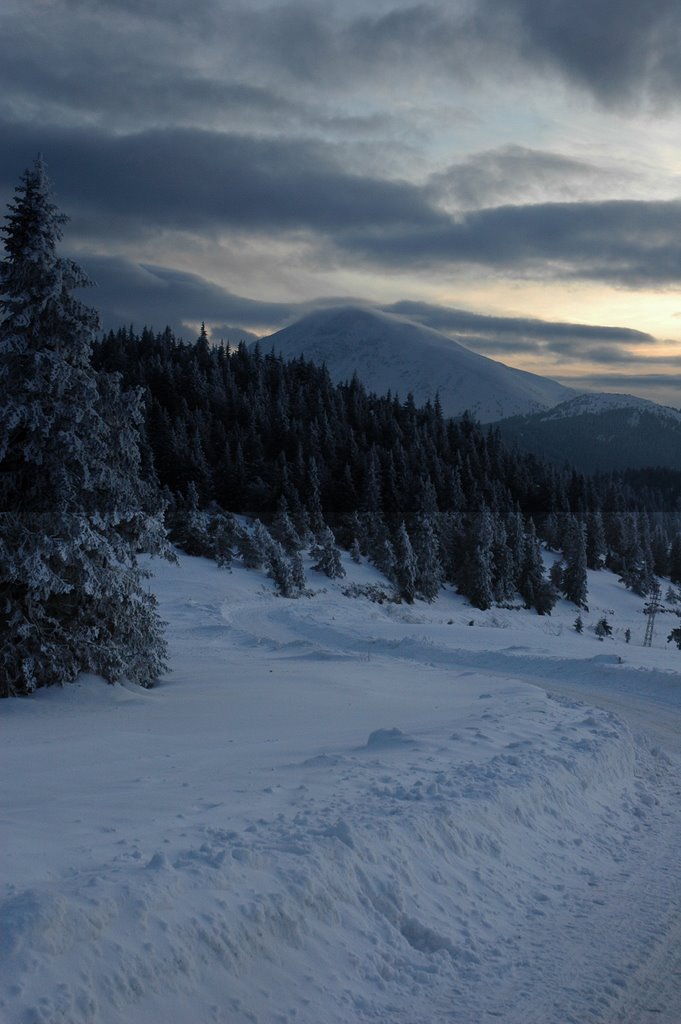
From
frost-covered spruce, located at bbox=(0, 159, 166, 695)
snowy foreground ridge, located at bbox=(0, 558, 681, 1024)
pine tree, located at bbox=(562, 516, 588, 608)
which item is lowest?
pine tree, located at bbox=(562, 516, 588, 608)

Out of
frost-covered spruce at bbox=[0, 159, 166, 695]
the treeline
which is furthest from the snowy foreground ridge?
the treeline

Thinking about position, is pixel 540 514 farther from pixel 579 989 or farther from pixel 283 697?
pixel 579 989

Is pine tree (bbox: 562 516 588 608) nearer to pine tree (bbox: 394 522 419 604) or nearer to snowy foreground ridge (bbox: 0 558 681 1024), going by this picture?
pine tree (bbox: 394 522 419 604)

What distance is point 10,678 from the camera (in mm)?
13078

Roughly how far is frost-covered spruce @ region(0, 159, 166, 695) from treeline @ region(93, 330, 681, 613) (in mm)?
39174

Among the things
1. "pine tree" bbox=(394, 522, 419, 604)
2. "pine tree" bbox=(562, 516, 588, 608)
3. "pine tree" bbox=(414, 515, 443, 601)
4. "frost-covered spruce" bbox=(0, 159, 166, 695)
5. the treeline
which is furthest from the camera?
"pine tree" bbox=(562, 516, 588, 608)

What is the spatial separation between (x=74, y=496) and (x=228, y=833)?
8.43 metres

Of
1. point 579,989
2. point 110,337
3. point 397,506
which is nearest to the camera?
point 579,989

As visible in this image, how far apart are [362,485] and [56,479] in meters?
77.2

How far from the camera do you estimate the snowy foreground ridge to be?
5.04 m

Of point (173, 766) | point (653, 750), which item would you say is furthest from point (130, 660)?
point (653, 750)

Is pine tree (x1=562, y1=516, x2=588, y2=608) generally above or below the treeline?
below

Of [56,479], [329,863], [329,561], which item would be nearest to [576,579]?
[329,561]

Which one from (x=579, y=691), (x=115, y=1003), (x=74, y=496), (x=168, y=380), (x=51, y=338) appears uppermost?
(x=168, y=380)
